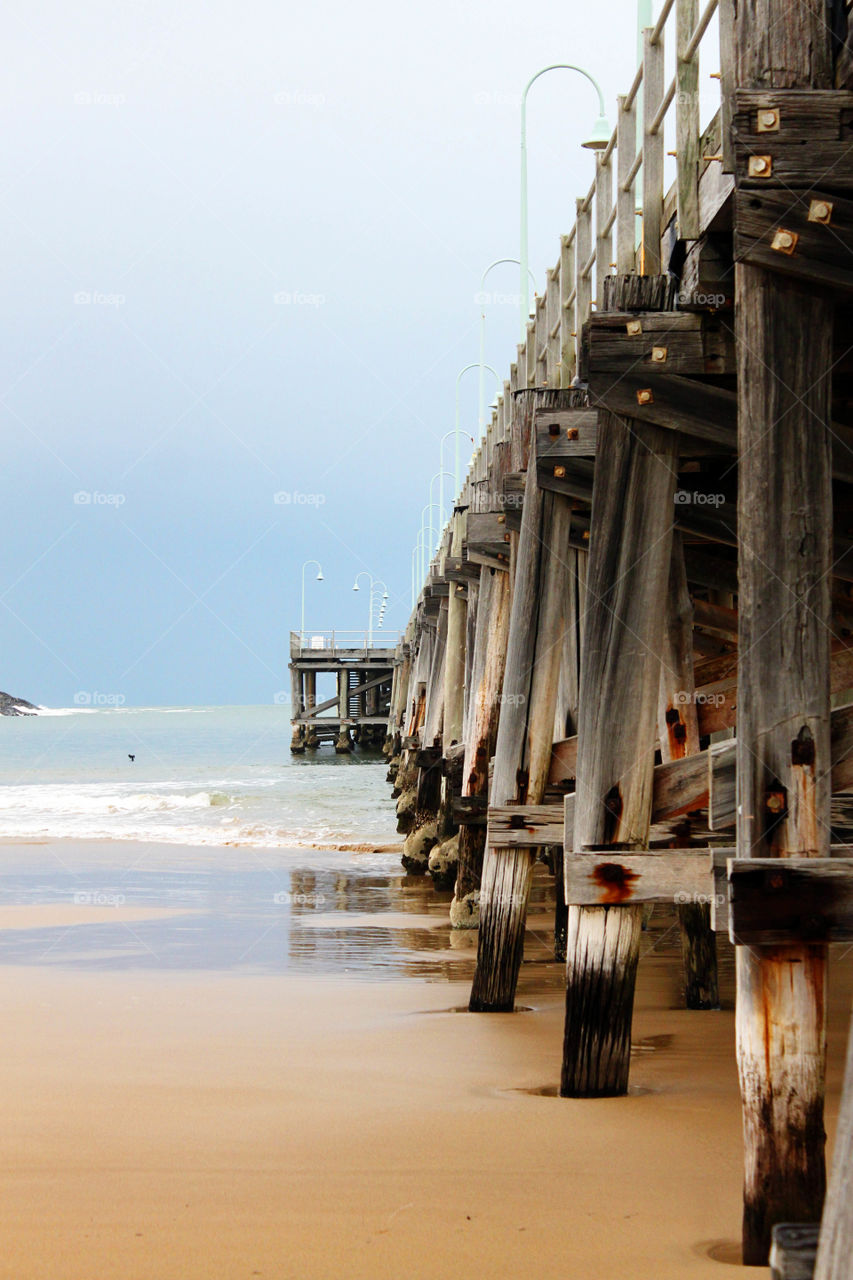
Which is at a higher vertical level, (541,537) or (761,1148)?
(541,537)

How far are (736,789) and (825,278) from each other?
1.29 m

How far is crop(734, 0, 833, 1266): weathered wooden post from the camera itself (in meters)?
3.20

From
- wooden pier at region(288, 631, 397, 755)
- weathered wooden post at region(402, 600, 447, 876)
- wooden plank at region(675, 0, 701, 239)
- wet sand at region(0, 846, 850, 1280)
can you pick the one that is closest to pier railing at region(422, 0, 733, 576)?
wooden plank at region(675, 0, 701, 239)

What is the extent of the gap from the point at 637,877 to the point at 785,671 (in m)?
1.52

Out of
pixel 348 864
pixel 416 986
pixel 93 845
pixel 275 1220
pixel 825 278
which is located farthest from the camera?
pixel 93 845

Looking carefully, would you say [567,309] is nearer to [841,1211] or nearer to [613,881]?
[613,881]

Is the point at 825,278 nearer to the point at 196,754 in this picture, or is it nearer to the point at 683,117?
the point at 683,117

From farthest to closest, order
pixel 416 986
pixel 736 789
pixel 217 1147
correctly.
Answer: pixel 416 986, pixel 217 1147, pixel 736 789

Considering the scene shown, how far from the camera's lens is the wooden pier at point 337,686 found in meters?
51.3

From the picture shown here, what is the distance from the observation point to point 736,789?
342 cm

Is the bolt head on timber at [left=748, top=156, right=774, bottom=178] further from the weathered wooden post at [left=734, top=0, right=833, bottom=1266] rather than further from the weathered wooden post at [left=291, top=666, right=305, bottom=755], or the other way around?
the weathered wooden post at [left=291, top=666, right=305, bottom=755]

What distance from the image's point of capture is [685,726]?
6.59 metres

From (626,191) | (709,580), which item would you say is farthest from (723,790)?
(709,580)

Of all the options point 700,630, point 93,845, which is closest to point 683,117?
point 700,630
